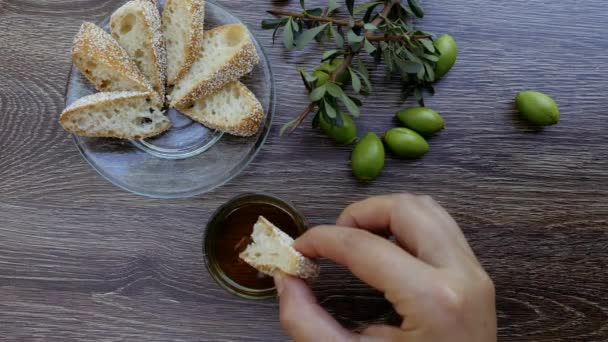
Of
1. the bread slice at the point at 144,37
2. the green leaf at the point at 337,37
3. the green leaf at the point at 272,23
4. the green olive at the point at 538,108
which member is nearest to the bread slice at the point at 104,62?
the bread slice at the point at 144,37

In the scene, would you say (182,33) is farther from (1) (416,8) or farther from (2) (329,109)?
(1) (416,8)

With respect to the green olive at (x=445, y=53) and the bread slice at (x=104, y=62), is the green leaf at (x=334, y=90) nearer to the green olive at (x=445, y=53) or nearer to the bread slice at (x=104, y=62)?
the green olive at (x=445, y=53)

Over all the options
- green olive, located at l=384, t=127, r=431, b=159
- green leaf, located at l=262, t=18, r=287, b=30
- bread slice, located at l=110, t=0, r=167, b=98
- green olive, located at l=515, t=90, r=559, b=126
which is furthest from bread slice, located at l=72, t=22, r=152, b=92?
green olive, located at l=515, t=90, r=559, b=126

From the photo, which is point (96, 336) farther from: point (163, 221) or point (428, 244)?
point (428, 244)

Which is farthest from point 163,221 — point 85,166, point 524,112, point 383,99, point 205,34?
point 524,112

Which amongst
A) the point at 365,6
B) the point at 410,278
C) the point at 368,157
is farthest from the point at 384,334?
the point at 365,6

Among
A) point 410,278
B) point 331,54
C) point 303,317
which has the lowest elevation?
point 303,317
